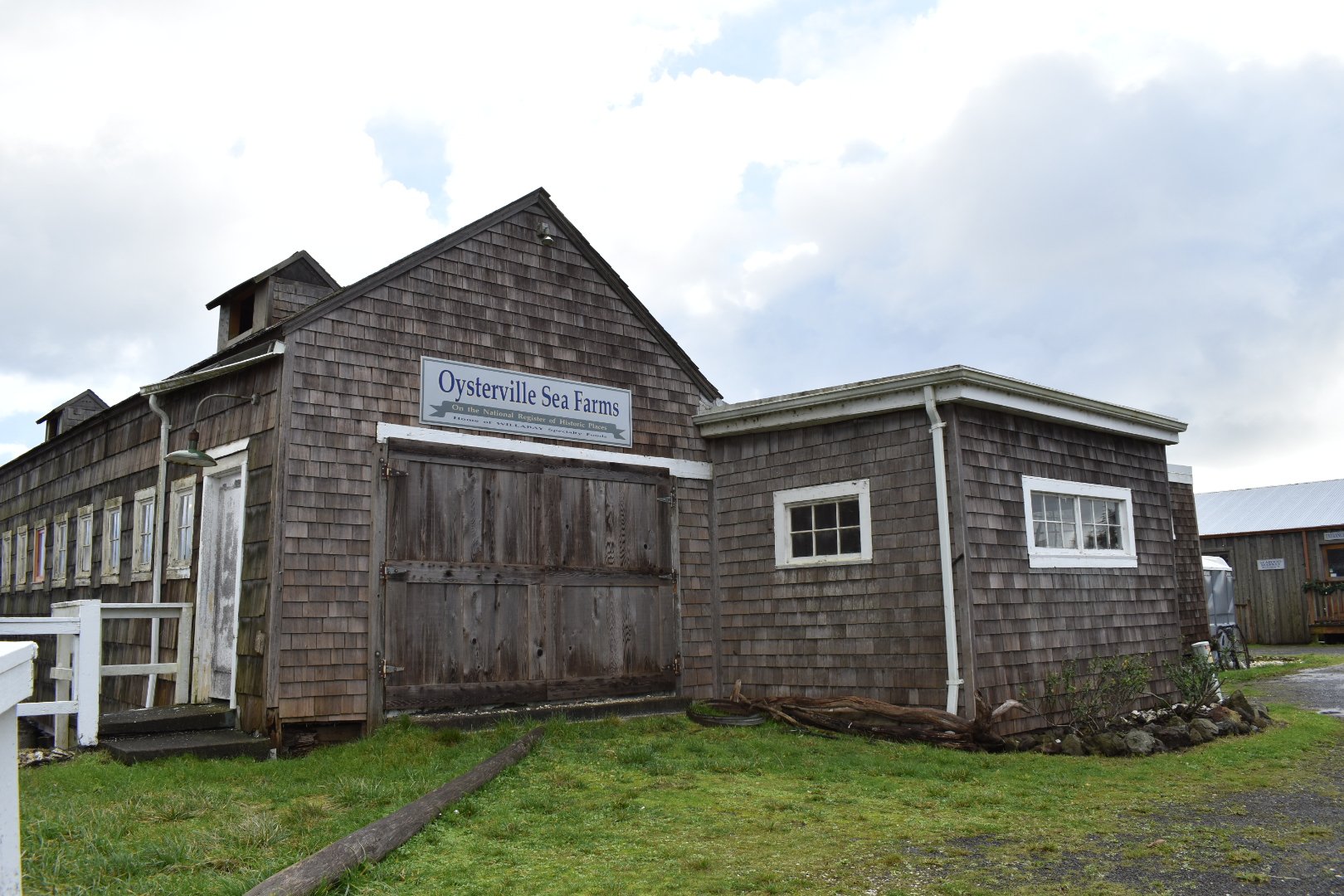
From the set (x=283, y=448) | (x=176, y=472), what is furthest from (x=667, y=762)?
(x=176, y=472)

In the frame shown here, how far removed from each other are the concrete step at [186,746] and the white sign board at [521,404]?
3.42m

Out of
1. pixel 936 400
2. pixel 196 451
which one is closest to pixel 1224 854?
pixel 936 400

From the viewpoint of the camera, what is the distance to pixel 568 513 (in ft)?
36.6

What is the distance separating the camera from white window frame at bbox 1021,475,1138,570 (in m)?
10.6

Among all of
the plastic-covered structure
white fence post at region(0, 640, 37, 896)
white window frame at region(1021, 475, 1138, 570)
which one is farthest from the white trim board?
the plastic-covered structure

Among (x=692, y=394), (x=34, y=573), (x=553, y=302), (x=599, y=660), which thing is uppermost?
(x=553, y=302)

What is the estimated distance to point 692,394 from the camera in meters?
12.6

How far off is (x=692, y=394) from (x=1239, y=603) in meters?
24.0

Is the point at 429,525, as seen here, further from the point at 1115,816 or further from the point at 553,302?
the point at 1115,816

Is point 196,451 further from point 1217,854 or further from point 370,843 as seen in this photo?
point 1217,854

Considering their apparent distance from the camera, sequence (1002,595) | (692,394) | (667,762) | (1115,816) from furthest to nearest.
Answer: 1. (692,394)
2. (1002,595)
3. (667,762)
4. (1115,816)

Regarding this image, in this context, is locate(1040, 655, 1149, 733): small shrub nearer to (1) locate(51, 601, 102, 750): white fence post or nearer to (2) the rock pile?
(2) the rock pile

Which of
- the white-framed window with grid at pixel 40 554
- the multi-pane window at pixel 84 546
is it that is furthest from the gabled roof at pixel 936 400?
the white-framed window with grid at pixel 40 554

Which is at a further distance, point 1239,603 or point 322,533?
point 1239,603
